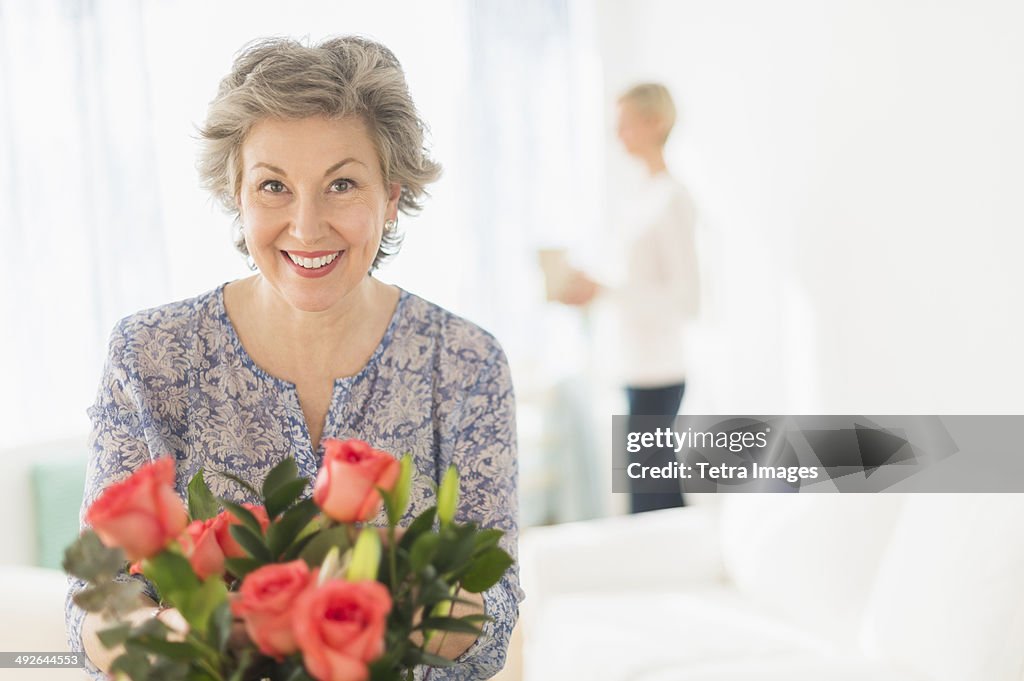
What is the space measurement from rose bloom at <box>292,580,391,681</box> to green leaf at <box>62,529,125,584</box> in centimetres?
13

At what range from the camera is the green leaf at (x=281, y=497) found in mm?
754

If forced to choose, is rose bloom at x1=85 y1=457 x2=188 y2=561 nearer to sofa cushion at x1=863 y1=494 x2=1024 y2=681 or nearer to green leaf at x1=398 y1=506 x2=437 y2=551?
green leaf at x1=398 y1=506 x2=437 y2=551

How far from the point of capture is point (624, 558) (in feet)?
8.68

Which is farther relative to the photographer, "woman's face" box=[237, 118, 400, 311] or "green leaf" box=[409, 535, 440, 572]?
"woman's face" box=[237, 118, 400, 311]

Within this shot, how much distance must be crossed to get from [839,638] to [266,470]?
Answer: 1.46 m

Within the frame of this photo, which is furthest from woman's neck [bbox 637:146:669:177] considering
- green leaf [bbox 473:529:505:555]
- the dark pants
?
green leaf [bbox 473:529:505:555]

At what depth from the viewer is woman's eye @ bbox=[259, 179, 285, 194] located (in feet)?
3.84

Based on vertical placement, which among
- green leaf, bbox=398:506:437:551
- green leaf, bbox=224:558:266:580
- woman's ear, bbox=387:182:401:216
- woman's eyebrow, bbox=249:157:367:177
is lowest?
green leaf, bbox=224:558:266:580

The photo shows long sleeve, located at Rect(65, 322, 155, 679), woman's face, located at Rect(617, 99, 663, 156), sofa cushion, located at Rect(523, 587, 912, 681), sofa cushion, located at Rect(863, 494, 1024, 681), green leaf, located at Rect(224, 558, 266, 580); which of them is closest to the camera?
green leaf, located at Rect(224, 558, 266, 580)

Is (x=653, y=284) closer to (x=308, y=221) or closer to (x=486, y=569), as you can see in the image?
(x=308, y=221)

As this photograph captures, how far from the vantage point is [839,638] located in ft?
7.09

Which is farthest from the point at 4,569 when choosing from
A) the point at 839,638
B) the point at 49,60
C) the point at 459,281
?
the point at 459,281

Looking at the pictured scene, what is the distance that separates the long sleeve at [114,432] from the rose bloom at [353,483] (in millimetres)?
490

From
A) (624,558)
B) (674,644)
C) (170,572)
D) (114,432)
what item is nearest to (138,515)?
(170,572)
